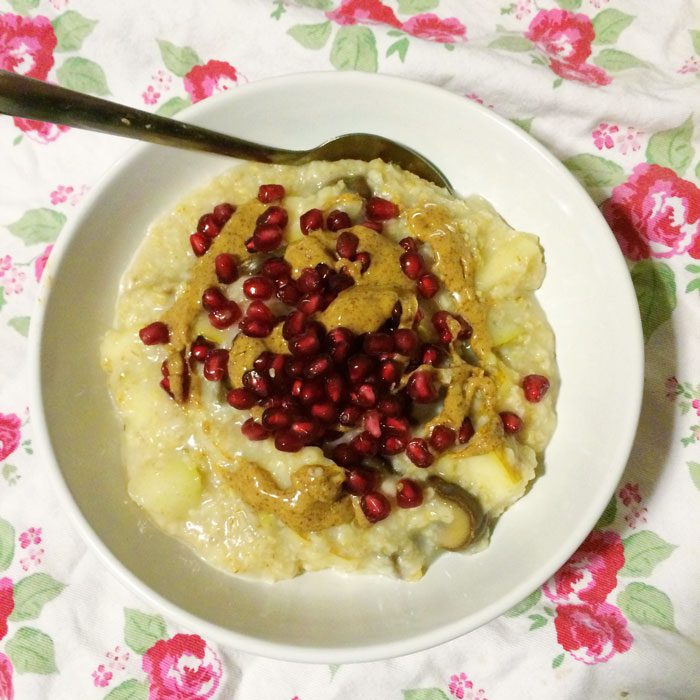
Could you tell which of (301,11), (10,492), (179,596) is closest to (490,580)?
(179,596)

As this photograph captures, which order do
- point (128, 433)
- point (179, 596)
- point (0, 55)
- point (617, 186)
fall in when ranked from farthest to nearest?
point (0, 55)
point (617, 186)
point (128, 433)
point (179, 596)

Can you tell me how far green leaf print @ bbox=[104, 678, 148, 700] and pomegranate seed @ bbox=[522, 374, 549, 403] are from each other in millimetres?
2202

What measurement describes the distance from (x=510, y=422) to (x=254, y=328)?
3.70ft

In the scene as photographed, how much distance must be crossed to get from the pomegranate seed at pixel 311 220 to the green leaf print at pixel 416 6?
1498 mm

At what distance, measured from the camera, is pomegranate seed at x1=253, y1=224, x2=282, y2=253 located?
3039 mm

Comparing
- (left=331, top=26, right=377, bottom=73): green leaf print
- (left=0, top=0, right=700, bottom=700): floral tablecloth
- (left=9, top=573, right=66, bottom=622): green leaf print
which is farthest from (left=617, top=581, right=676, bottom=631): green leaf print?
(left=331, top=26, right=377, bottom=73): green leaf print

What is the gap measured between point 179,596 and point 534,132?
2788mm

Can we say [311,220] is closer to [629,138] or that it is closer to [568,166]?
[568,166]

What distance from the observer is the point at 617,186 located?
3576mm

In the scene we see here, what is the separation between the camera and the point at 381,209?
313cm

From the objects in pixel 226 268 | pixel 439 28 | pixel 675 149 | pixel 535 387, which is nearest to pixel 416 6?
pixel 439 28

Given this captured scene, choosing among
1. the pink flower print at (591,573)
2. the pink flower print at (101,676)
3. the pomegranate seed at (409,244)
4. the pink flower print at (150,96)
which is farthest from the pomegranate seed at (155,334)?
the pink flower print at (591,573)

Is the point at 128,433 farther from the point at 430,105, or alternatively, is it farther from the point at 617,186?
the point at 617,186

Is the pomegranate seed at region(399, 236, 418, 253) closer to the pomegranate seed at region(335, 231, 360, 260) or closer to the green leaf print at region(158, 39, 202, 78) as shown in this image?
the pomegranate seed at region(335, 231, 360, 260)
